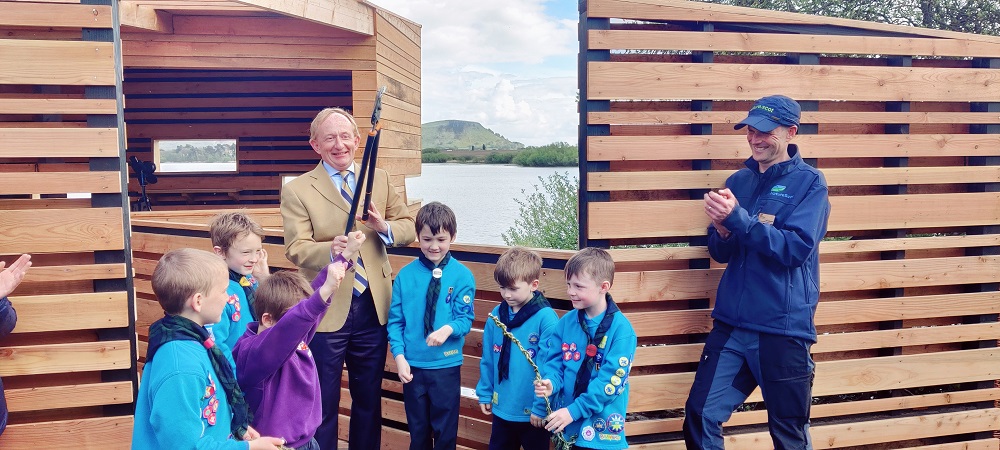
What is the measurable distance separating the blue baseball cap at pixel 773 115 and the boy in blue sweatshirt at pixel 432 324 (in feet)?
4.94

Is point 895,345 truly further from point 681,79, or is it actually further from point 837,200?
point 681,79

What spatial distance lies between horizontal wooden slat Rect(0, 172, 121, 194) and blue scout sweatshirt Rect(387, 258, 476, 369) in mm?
1711

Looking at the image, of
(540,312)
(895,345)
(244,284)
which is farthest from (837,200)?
(244,284)

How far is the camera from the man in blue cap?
344 cm

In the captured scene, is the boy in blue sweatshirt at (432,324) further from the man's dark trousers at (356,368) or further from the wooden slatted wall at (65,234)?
the wooden slatted wall at (65,234)

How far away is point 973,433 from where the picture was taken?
15.9ft

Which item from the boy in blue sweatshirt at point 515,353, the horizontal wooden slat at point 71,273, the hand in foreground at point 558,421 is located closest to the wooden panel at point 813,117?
the boy in blue sweatshirt at point 515,353

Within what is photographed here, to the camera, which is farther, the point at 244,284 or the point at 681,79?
the point at 681,79

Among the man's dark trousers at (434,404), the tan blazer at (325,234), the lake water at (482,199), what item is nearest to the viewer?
the tan blazer at (325,234)

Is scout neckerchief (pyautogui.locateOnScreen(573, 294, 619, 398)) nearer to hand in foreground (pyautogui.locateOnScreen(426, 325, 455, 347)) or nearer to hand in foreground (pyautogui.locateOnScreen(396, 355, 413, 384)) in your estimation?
hand in foreground (pyautogui.locateOnScreen(426, 325, 455, 347))

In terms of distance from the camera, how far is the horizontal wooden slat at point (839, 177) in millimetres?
4203

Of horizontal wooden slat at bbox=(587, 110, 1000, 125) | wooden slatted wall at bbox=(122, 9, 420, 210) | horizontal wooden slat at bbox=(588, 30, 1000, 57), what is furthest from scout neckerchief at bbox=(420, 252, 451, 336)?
wooden slatted wall at bbox=(122, 9, 420, 210)

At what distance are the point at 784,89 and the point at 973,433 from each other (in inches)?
101

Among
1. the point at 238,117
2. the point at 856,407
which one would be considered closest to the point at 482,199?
the point at 238,117
